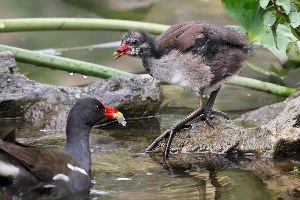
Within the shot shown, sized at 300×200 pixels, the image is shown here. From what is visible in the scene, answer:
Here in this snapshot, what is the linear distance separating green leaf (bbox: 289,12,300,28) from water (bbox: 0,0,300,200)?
1142 millimetres

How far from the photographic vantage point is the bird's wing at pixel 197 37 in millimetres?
7473

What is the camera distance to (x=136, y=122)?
8680mm

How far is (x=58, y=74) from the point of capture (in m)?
10.2

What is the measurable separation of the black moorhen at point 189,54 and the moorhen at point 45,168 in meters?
0.91

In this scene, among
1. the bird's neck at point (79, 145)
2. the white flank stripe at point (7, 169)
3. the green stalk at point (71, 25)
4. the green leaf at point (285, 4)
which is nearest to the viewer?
the white flank stripe at point (7, 169)

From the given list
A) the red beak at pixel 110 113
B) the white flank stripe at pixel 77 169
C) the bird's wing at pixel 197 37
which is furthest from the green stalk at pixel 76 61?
the white flank stripe at pixel 77 169

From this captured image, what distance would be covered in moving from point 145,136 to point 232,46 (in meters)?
1.15

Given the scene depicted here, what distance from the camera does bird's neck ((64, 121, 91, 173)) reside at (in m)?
6.78

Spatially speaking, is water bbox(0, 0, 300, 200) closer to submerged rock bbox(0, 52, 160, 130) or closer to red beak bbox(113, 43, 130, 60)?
submerged rock bbox(0, 52, 160, 130)

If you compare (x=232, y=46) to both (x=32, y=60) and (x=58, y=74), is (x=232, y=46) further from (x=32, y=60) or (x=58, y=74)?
(x=58, y=74)

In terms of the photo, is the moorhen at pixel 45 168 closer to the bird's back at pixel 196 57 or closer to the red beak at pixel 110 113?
the red beak at pixel 110 113

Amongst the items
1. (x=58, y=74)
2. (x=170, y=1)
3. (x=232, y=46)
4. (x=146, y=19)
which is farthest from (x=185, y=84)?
(x=170, y=1)

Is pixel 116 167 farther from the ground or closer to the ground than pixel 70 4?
closer to the ground

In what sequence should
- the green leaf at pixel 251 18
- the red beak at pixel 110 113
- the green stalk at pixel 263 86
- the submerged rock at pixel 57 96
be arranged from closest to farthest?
the red beak at pixel 110 113 < the submerged rock at pixel 57 96 < the green stalk at pixel 263 86 < the green leaf at pixel 251 18
